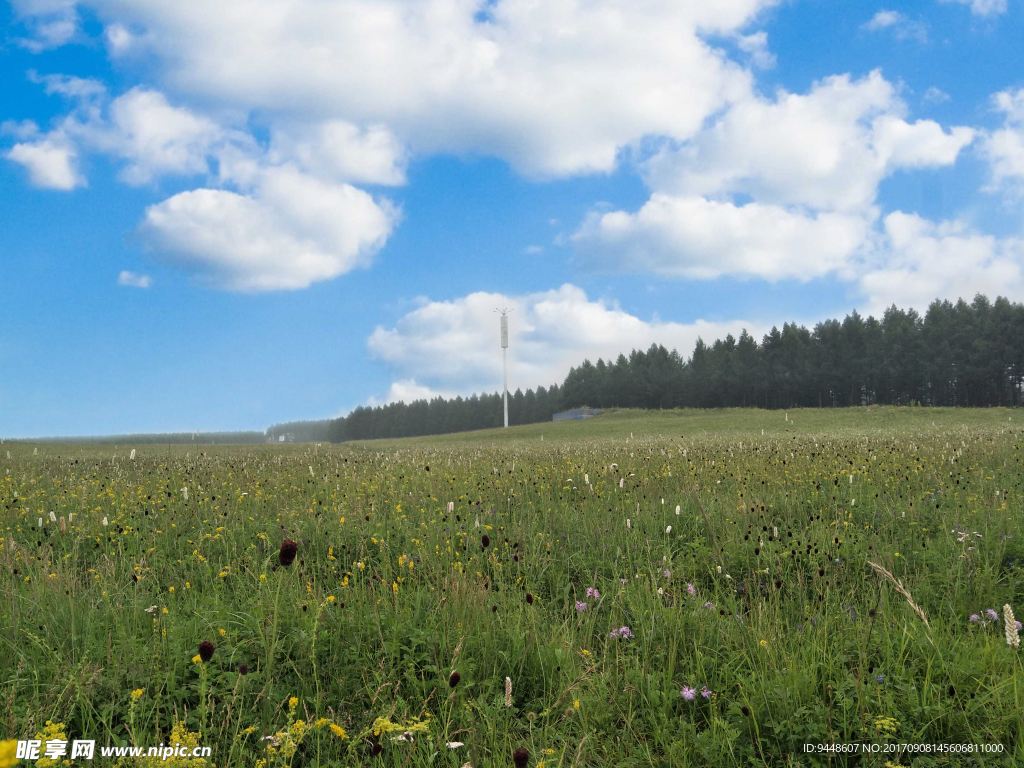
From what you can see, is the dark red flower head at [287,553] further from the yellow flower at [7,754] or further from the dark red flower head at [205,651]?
the yellow flower at [7,754]

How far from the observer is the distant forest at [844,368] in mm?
60844

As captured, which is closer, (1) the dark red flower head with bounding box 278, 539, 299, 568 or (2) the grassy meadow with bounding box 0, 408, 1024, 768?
(1) the dark red flower head with bounding box 278, 539, 299, 568

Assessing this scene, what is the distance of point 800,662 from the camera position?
3334mm

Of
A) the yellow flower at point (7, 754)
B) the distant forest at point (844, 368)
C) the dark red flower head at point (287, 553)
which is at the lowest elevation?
the yellow flower at point (7, 754)

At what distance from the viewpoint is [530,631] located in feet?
12.2

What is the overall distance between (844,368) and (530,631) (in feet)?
246

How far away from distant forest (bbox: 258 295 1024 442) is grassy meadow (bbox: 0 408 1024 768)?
67.2 m

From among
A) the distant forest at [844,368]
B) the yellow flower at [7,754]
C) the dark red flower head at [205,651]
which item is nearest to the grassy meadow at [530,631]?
the yellow flower at [7,754]

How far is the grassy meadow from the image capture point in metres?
2.83

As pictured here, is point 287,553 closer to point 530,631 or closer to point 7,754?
point 7,754

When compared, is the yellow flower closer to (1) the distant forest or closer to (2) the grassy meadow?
(2) the grassy meadow

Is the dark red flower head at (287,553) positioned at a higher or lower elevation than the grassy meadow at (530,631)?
higher

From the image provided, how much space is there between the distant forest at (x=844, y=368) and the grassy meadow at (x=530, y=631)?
221 feet

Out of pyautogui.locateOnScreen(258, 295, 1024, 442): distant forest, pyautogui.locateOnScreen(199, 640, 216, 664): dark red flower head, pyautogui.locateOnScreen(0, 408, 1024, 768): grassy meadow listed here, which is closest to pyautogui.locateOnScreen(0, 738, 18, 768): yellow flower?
pyautogui.locateOnScreen(0, 408, 1024, 768): grassy meadow
